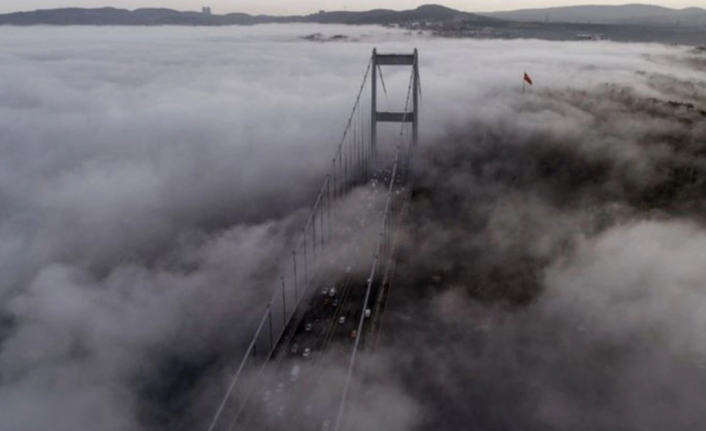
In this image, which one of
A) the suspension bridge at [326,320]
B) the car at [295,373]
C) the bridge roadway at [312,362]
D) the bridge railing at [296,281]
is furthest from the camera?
the car at [295,373]

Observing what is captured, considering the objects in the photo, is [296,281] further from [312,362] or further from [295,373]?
[295,373]

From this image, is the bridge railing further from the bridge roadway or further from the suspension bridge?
the bridge roadway

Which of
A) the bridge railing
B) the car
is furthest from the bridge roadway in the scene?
the bridge railing

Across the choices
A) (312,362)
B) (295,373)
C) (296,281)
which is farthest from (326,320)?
(296,281)

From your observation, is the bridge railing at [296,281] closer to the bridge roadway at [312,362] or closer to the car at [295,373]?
the bridge roadway at [312,362]

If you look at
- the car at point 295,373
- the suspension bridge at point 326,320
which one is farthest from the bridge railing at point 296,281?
the car at point 295,373

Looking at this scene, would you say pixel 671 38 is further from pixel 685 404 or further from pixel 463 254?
pixel 685 404

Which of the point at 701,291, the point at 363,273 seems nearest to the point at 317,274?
the point at 363,273
